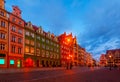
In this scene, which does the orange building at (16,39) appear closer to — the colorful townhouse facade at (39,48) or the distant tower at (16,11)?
the distant tower at (16,11)

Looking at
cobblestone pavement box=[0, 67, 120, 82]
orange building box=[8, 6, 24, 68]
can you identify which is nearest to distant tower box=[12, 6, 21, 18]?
orange building box=[8, 6, 24, 68]

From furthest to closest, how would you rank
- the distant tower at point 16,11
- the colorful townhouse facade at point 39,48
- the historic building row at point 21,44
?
the colorful townhouse facade at point 39,48
the distant tower at point 16,11
the historic building row at point 21,44

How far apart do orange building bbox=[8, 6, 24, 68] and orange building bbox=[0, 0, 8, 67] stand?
5.87 feet

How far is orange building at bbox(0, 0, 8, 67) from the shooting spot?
48688mm

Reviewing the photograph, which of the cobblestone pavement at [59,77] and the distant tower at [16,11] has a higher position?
the distant tower at [16,11]

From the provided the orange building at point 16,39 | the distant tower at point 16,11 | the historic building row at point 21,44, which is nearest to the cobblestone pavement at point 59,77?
the historic building row at point 21,44

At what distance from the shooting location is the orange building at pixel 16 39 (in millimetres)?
52531

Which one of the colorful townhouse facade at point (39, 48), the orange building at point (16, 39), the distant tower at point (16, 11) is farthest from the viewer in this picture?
the colorful townhouse facade at point (39, 48)

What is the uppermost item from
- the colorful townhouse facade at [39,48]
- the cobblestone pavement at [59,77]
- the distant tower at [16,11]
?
the distant tower at [16,11]

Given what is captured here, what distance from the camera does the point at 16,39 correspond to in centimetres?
5534

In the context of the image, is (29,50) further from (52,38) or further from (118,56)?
(118,56)

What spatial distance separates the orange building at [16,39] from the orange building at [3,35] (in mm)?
1789

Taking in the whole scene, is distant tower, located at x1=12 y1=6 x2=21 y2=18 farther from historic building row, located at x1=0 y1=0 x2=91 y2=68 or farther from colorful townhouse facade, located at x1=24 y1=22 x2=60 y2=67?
colorful townhouse facade, located at x1=24 y1=22 x2=60 y2=67

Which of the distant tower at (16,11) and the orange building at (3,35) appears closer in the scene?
the orange building at (3,35)
